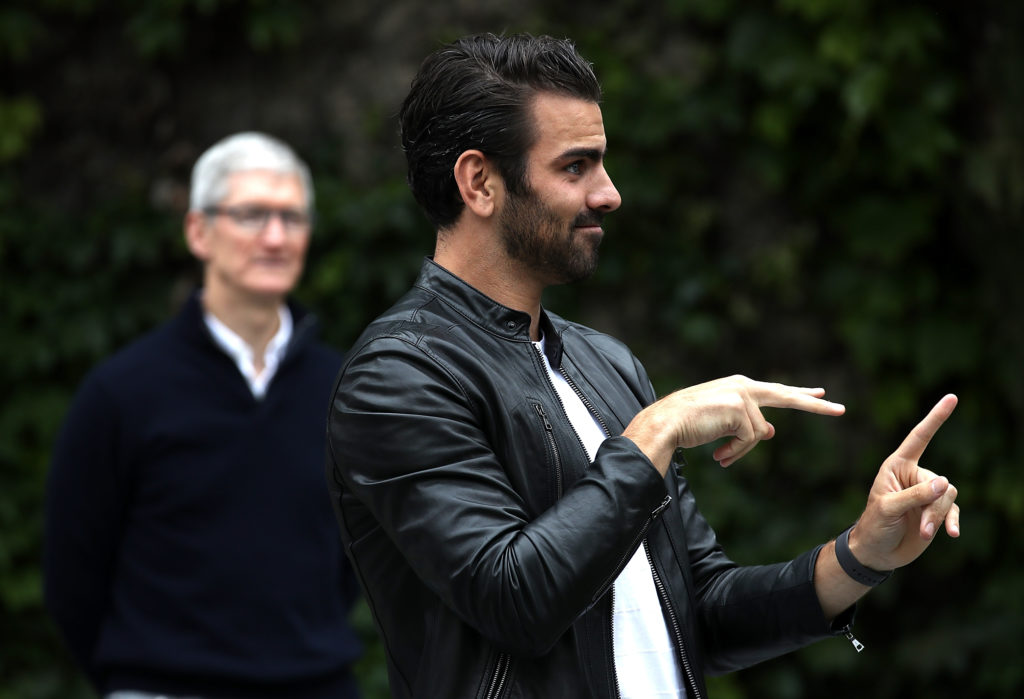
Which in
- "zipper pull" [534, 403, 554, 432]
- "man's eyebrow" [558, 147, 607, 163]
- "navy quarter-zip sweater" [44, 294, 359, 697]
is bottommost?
"navy quarter-zip sweater" [44, 294, 359, 697]

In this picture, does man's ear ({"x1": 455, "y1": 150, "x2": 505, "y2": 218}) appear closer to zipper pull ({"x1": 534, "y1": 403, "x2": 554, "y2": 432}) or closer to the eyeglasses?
zipper pull ({"x1": 534, "y1": 403, "x2": 554, "y2": 432})

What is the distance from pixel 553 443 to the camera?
5.52 ft

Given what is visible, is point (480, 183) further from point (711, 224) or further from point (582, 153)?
point (711, 224)

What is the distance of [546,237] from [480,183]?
125 mm

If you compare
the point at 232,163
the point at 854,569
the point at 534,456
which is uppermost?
the point at 232,163

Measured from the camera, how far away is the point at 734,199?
470cm

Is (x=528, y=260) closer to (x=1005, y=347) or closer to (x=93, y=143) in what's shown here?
(x=1005, y=347)

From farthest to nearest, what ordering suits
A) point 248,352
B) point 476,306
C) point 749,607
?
1. point 248,352
2. point 749,607
3. point 476,306

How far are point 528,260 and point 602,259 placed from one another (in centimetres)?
303

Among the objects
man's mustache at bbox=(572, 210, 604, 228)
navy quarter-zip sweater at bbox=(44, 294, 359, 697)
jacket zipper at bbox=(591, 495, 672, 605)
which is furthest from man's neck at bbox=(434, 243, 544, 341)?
navy quarter-zip sweater at bbox=(44, 294, 359, 697)

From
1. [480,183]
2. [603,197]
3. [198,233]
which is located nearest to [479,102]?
[480,183]

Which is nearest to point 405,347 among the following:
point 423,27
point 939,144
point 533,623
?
point 533,623

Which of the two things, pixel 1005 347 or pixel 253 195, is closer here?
pixel 253 195

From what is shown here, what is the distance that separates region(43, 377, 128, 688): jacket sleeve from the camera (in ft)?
9.57
